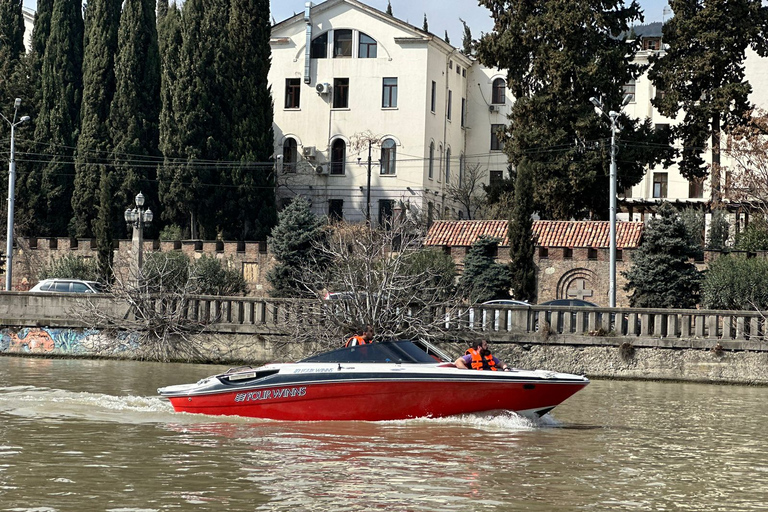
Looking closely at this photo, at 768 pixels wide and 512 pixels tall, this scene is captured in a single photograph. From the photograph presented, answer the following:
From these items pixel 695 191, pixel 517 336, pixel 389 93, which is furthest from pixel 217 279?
pixel 695 191

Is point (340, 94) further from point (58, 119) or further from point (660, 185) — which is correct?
point (660, 185)

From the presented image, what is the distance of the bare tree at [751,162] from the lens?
147 feet

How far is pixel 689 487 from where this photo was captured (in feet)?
47.8

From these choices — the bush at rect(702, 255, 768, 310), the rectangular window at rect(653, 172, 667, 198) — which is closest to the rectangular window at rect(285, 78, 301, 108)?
the rectangular window at rect(653, 172, 667, 198)

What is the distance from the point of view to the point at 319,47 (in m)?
61.5

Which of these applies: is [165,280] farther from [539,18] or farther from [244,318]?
[539,18]

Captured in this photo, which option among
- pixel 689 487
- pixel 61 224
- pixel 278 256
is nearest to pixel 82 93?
pixel 61 224

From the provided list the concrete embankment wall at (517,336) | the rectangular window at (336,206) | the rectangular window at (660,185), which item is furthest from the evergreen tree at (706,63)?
the rectangular window at (660,185)

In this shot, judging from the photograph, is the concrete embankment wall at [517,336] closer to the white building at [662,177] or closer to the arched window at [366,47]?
the arched window at [366,47]

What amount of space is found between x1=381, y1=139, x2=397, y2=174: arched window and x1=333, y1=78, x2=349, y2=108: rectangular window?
3.11 meters

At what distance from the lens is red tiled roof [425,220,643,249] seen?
140 feet

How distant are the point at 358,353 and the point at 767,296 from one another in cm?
1663

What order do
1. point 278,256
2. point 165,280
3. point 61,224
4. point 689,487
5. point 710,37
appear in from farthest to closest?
point 61,224
point 710,37
point 278,256
point 165,280
point 689,487

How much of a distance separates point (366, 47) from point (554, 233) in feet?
70.5
